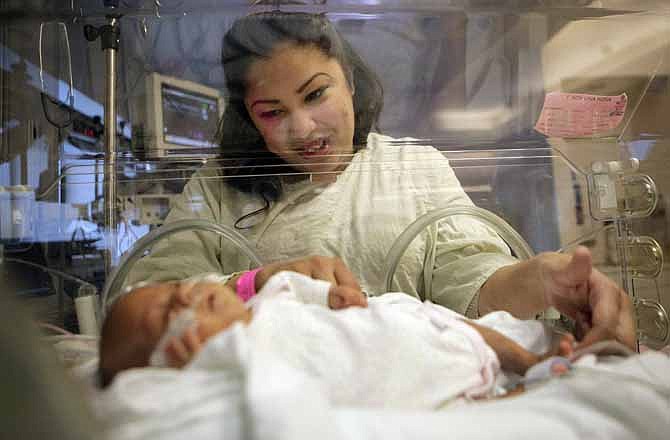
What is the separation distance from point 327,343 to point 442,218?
575 mm

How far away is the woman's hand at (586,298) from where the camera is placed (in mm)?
660

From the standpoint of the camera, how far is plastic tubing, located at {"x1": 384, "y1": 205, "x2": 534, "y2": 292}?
990 millimetres

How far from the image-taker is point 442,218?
1.03 meters

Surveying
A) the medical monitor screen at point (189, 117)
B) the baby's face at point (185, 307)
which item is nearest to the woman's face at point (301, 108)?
the medical monitor screen at point (189, 117)

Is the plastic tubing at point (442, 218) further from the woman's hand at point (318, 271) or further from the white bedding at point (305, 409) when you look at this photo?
the white bedding at point (305, 409)

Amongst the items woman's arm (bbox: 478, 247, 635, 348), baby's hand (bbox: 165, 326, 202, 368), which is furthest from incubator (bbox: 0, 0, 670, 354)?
baby's hand (bbox: 165, 326, 202, 368)

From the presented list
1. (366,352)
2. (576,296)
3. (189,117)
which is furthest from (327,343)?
(189,117)

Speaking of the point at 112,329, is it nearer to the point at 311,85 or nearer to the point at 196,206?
the point at 196,206

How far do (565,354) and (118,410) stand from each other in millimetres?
478

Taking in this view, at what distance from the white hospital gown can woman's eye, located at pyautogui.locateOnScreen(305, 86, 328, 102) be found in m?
0.16

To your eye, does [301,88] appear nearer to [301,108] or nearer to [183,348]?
[301,108]

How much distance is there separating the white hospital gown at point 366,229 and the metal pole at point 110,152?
4.9 inches

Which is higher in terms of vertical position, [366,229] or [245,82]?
[245,82]

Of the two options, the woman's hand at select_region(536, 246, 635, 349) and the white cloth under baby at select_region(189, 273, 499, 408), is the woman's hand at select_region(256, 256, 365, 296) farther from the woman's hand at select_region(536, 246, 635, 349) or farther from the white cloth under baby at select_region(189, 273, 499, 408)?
the woman's hand at select_region(536, 246, 635, 349)
